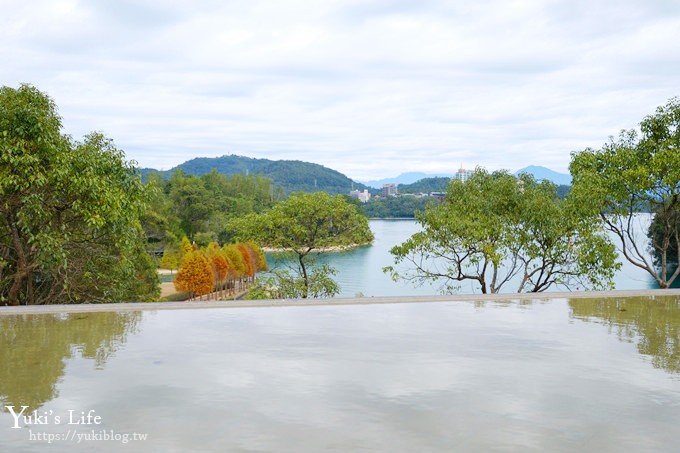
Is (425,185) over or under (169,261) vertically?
over

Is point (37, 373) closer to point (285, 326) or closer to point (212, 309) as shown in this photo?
point (285, 326)

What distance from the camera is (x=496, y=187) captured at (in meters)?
10.7

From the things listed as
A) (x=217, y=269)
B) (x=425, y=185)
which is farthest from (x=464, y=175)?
(x=425, y=185)

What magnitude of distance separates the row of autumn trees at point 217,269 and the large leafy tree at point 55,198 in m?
13.9

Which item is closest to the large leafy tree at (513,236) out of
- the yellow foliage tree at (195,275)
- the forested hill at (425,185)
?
the yellow foliage tree at (195,275)

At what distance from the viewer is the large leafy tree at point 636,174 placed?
850 centimetres

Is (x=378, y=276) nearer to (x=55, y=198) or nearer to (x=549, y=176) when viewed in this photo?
(x=55, y=198)

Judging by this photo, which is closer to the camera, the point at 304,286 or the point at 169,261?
the point at 304,286

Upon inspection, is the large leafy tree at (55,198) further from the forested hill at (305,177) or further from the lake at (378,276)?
the forested hill at (305,177)

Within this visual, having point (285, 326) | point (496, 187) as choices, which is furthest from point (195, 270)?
point (285, 326)

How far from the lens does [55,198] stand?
6238 millimetres

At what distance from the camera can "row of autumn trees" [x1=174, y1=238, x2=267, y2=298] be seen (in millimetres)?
26234

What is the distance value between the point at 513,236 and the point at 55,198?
693 cm

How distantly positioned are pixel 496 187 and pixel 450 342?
23.4 feet
